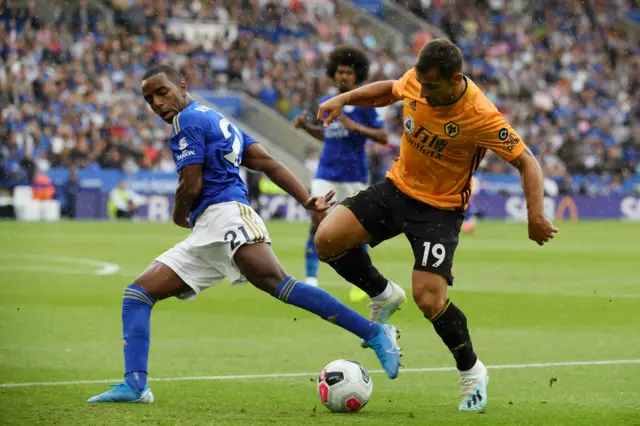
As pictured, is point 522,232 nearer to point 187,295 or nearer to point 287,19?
point 287,19

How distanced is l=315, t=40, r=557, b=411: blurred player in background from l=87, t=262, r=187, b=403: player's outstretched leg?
108cm

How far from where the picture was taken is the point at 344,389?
6.61 meters

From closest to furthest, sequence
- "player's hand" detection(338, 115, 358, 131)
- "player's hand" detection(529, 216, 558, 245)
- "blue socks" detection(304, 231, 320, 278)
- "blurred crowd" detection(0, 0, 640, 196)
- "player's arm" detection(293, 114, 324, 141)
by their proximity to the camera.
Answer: "player's hand" detection(529, 216, 558, 245)
"player's arm" detection(293, 114, 324, 141)
"player's hand" detection(338, 115, 358, 131)
"blue socks" detection(304, 231, 320, 278)
"blurred crowd" detection(0, 0, 640, 196)

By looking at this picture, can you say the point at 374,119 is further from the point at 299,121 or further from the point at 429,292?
the point at 429,292

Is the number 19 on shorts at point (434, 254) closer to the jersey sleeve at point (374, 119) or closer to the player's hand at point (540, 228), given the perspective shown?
the player's hand at point (540, 228)

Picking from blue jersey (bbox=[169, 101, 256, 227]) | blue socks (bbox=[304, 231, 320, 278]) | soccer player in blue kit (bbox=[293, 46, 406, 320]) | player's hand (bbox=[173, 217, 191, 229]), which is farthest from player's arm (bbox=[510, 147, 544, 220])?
blue socks (bbox=[304, 231, 320, 278])

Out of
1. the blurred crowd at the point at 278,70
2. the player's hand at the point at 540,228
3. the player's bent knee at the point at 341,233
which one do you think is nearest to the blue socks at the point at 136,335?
the player's bent knee at the point at 341,233

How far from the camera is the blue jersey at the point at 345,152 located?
1252 centimetres

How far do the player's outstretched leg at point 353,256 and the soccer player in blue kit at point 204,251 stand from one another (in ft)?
1.45

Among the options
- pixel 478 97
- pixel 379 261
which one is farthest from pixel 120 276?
pixel 478 97

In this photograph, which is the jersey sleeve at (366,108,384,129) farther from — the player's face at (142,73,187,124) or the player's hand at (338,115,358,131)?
the player's face at (142,73,187,124)

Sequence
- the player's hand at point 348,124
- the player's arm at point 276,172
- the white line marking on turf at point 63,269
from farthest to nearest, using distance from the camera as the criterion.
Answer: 1. the white line marking on turf at point 63,269
2. the player's hand at point 348,124
3. the player's arm at point 276,172

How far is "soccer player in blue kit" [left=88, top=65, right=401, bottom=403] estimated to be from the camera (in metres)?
6.81

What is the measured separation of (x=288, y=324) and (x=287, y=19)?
29.2 metres
